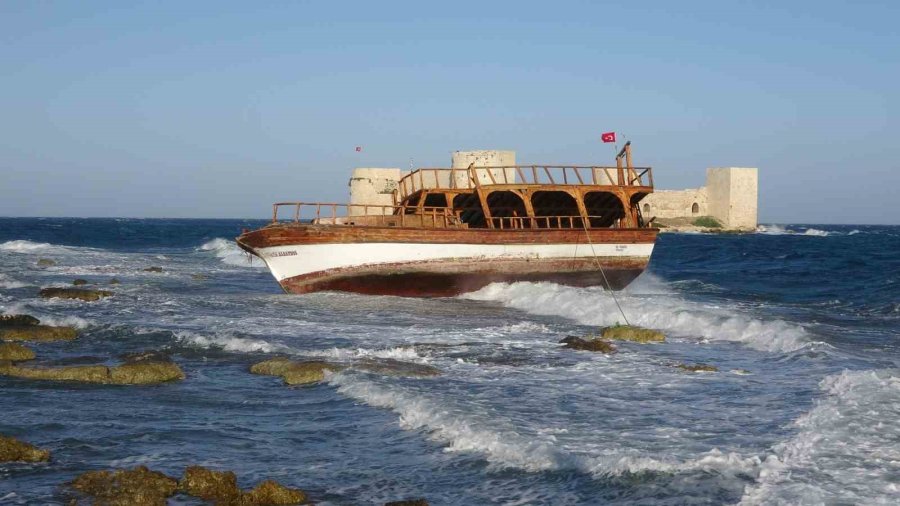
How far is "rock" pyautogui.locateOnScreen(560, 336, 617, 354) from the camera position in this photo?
44.5 ft

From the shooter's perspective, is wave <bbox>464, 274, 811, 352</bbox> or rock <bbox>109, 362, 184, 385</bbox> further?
wave <bbox>464, 274, 811, 352</bbox>

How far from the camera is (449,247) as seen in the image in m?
22.4

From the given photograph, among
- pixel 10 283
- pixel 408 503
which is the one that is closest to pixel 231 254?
pixel 10 283

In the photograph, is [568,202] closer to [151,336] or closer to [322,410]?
[151,336]

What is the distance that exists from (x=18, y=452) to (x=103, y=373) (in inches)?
144

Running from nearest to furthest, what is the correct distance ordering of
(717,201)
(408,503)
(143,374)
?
(408,503) → (143,374) → (717,201)

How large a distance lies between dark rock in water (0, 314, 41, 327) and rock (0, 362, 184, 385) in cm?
478

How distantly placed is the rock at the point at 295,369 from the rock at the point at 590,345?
12.9ft

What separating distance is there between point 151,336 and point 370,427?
721cm

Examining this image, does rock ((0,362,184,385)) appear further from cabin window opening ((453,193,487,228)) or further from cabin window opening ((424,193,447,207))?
cabin window opening ((424,193,447,207))

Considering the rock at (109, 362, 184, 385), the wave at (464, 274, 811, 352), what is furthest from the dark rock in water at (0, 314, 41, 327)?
the wave at (464, 274, 811, 352)

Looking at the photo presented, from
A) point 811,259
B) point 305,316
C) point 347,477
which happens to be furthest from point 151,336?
point 811,259

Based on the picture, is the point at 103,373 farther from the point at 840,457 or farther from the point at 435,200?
the point at 435,200

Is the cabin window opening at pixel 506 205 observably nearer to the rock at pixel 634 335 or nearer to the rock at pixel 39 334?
the rock at pixel 634 335
